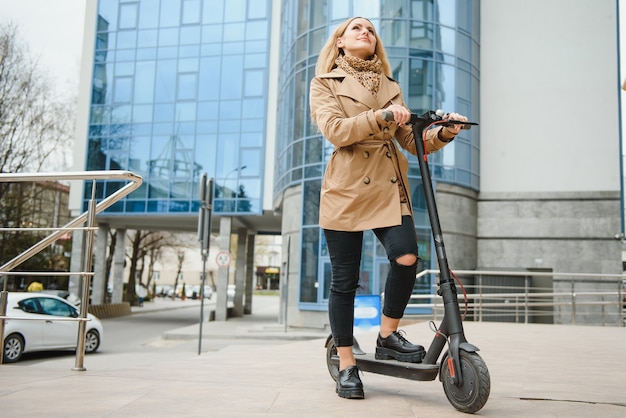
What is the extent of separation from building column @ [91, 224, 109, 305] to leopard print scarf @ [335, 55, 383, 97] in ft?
96.6

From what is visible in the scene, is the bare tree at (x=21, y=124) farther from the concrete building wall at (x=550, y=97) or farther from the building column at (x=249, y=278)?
the concrete building wall at (x=550, y=97)

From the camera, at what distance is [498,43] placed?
22734mm

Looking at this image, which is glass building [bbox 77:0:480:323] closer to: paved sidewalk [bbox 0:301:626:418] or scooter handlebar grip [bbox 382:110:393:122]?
paved sidewalk [bbox 0:301:626:418]

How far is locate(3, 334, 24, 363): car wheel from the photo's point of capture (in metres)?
11.6

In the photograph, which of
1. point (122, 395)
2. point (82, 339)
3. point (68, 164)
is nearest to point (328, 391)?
point (122, 395)

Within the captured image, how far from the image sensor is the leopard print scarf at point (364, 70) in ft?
10.6

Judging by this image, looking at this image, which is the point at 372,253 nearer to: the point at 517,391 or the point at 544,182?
the point at 544,182

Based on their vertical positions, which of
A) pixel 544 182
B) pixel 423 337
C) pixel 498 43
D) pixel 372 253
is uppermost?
pixel 498 43

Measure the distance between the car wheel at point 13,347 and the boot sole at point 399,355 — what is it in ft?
34.9

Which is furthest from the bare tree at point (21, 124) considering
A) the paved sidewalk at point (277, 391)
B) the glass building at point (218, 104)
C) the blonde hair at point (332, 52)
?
the blonde hair at point (332, 52)

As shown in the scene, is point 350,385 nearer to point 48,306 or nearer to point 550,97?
point 48,306

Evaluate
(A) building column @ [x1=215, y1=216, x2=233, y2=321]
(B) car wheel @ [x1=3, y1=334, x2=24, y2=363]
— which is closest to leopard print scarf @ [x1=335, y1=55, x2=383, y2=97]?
(B) car wheel @ [x1=3, y1=334, x2=24, y2=363]

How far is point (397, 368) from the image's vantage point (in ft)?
9.52

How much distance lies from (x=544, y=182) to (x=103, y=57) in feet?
68.8
